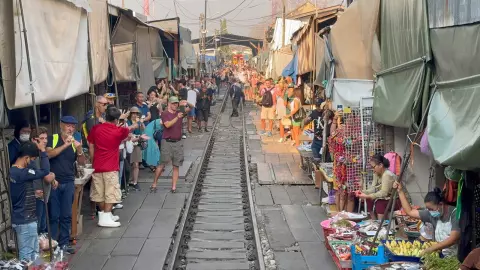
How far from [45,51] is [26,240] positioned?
2.48 metres

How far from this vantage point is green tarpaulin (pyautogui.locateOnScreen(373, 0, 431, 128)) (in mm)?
7031

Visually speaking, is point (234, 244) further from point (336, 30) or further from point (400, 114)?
point (336, 30)

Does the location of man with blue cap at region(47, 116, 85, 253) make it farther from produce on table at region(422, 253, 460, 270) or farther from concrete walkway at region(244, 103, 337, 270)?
produce on table at region(422, 253, 460, 270)

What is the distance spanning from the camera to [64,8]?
8484mm

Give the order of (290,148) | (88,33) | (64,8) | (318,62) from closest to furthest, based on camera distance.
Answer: (64,8)
(88,33)
(318,62)
(290,148)

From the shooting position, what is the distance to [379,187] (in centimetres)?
877

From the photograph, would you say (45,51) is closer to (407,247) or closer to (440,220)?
(407,247)

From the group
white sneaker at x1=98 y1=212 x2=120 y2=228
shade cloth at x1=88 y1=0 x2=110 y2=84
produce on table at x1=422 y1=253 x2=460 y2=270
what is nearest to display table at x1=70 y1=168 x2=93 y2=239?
white sneaker at x1=98 y1=212 x2=120 y2=228

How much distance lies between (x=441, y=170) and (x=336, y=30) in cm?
406

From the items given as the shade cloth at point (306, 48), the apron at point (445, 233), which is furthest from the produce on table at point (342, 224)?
the shade cloth at point (306, 48)

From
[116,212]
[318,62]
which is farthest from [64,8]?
[318,62]

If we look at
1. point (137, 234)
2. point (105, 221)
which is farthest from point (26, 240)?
point (105, 221)

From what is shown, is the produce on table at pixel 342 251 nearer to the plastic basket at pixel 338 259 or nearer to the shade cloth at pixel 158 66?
the plastic basket at pixel 338 259

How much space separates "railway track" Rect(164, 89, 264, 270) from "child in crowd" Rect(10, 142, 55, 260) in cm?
194
